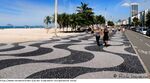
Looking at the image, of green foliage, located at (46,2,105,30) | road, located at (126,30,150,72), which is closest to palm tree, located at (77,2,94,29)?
green foliage, located at (46,2,105,30)

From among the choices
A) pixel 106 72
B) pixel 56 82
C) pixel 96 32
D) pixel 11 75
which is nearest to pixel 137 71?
pixel 106 72

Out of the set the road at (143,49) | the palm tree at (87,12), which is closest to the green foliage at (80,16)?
the palm tree at (87,12)

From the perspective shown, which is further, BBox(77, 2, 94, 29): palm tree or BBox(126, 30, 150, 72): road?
BBox(77, 2, 94, 29): palm tree

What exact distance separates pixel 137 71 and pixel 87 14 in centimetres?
6222

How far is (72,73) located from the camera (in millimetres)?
8875

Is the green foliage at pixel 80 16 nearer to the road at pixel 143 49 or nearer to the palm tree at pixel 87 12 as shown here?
the palm tree at pixel 87 12

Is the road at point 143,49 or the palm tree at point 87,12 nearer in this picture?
the road at point 143,49

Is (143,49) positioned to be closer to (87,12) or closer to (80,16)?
(80,16)

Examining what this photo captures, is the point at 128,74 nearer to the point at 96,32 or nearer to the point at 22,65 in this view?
the point at 22,65

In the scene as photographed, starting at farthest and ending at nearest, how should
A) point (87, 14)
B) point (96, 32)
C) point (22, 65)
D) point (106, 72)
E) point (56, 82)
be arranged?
point (87, 14) < point (96, 32) < point (22, 65) < point (106, 72) < point (56, 82)

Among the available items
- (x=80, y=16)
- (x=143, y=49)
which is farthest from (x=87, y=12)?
(x=143, y=49)

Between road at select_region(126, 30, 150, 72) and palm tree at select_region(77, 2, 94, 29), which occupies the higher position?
palm tree at select_region(77, 2, 94, 29)

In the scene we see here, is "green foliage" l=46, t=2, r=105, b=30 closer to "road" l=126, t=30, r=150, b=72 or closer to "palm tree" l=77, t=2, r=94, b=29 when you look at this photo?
"palm tree" l=77, t=2, r=94, b=29

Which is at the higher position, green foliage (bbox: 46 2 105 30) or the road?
green foliage (bbox: 46 2 105 30)
